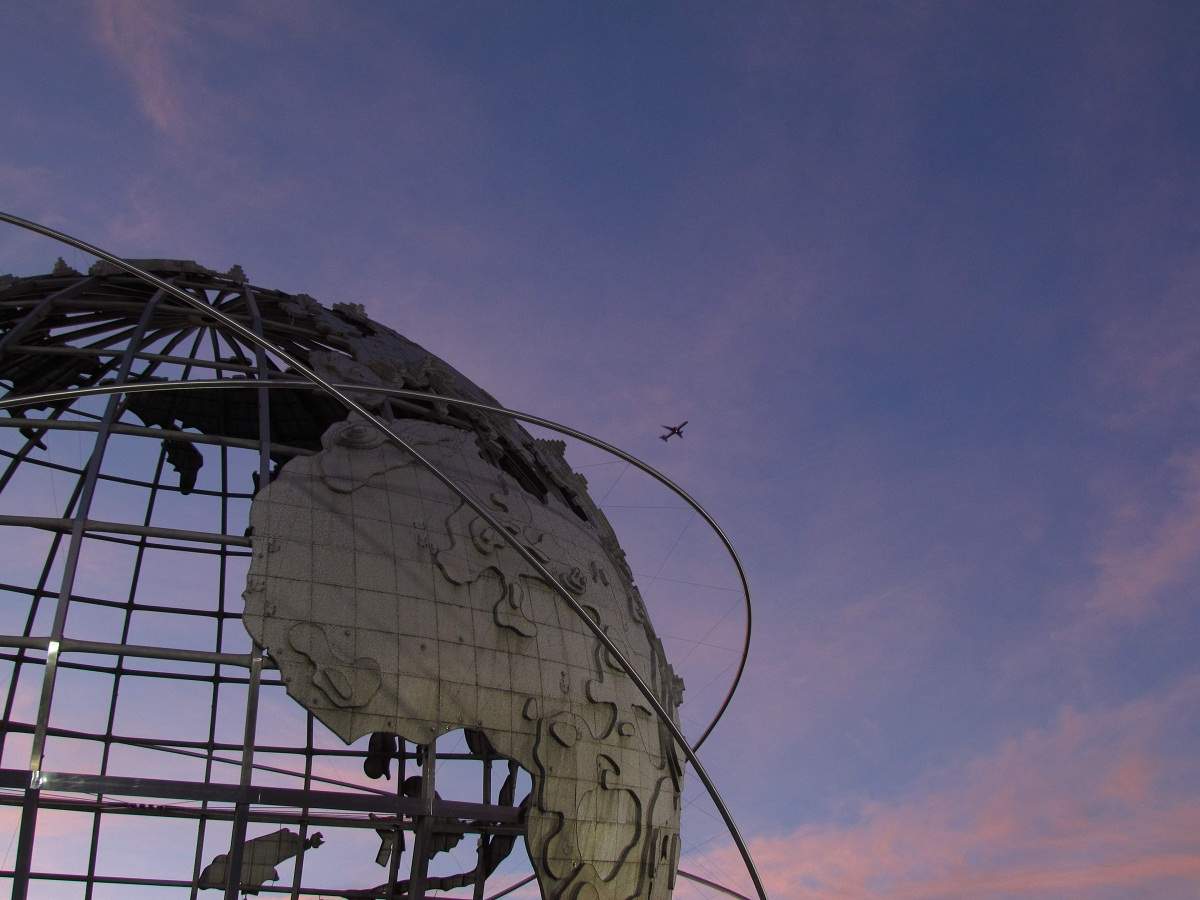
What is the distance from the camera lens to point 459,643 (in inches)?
452

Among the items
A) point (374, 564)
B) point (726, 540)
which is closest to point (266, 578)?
point (374, 564)

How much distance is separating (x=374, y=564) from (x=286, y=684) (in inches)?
67.2

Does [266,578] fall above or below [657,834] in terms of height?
above

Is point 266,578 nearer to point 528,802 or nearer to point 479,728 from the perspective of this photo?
point 479,728

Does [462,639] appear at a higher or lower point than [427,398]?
lower

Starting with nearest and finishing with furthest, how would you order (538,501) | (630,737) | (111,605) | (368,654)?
(368,654) < (630,737) < (538,501) < (111,605)

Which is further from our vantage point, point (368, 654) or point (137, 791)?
point (368, 654)

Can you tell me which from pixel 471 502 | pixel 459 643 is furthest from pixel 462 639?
pixel 471 502

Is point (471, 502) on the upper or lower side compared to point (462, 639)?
upper

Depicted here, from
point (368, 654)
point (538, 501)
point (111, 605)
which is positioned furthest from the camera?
point (111, 605)

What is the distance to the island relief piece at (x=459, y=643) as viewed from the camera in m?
10.8

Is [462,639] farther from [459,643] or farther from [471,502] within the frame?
[471,502]

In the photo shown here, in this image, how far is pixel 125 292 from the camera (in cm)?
1557

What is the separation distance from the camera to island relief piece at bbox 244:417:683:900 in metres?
10.8
